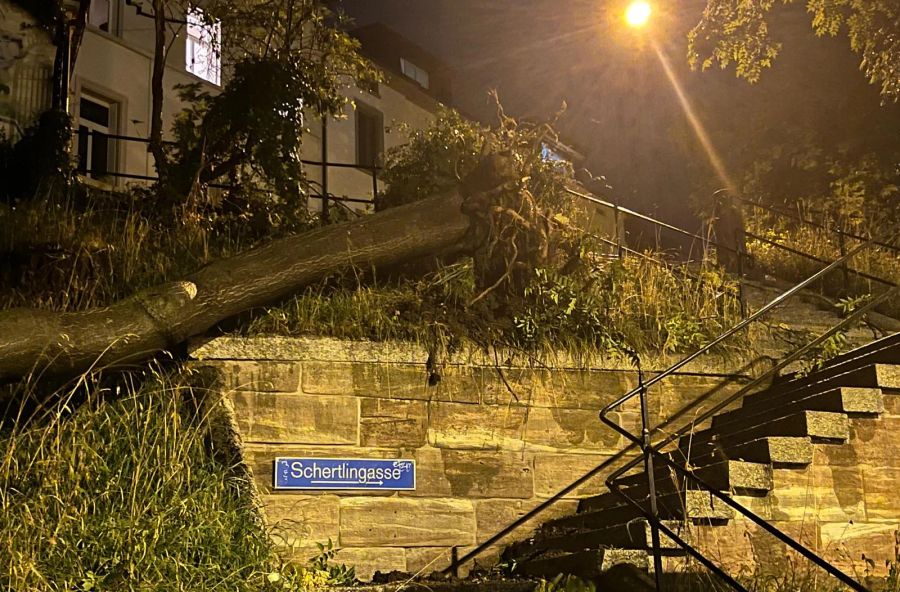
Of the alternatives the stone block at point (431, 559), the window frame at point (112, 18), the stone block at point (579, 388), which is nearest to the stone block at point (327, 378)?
the stone block at point (431, 559)

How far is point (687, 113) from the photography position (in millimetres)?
21141

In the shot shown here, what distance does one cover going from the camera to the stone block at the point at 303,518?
6.92 metres

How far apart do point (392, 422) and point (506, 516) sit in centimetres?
113

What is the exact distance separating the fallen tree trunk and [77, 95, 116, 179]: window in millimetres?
11057

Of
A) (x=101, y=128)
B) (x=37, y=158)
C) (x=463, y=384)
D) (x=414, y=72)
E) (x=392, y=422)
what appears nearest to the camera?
(x=392, y=422)

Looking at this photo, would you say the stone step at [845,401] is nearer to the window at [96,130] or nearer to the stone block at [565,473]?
the stone block at [565,473]

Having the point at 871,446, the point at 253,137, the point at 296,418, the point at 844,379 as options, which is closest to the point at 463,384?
the point at 296,418

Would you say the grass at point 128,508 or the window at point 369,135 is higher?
the window at point 369,135

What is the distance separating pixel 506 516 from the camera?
758cm

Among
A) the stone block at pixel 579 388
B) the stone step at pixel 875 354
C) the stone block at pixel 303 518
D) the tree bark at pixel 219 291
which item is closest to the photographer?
the tree bark at pixel 219 291

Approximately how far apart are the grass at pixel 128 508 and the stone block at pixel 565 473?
197 centimetres

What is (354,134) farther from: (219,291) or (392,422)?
(392,422)

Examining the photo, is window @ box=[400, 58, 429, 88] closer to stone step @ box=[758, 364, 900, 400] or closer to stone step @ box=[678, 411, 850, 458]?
stone step @ box=[758, 364, 900, 400]

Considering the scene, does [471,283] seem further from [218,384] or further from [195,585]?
[195,585]
